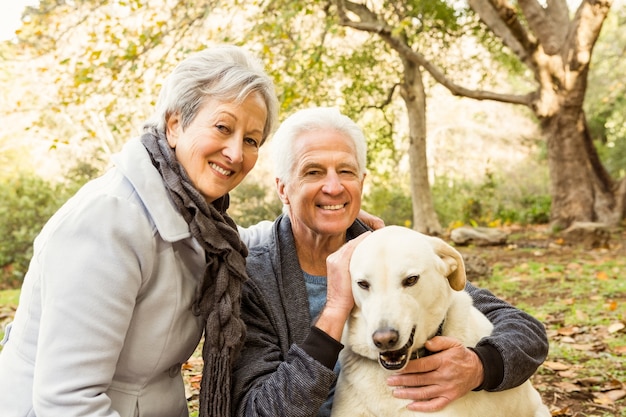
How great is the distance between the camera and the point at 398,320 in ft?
6.48

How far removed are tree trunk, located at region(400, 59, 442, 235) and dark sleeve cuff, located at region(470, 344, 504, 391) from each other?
9.99 m

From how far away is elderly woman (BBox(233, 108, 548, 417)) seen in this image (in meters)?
2.09

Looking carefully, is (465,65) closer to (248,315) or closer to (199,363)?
(199,363)

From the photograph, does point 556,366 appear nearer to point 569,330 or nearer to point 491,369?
point 569,330

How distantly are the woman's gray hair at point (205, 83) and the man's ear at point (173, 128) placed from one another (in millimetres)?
15

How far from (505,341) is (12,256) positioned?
36.6 ft

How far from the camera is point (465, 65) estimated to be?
1404cm

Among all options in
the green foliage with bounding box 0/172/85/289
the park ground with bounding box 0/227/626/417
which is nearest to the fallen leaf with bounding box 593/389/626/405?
the park ground with bounding box 0/227/626/417

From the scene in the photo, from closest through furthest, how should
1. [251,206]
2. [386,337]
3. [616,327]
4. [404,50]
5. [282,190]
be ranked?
[386,337], [282,190], [616,327], [404,50], [251,206]

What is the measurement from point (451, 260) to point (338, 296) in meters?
0.46

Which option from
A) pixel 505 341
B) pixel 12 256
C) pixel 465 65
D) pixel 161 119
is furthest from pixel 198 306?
pixel 465 65

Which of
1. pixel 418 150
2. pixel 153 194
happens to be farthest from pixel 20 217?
pixel 153 194

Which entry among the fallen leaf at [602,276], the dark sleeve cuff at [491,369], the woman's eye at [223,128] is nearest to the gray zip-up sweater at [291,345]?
the dark sleeve cuff at [491,369]

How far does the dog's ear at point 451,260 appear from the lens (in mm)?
2244
